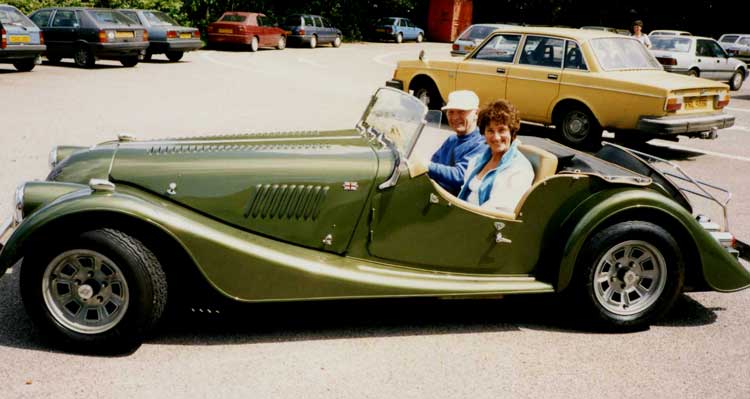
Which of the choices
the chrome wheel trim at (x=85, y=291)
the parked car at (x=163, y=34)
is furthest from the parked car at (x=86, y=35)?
the chrome wheel trim at (x=85, y=291)

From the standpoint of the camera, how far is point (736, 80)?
21281 millimetres

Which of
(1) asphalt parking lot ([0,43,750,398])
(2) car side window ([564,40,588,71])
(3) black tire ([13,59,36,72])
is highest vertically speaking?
(2) car side window ([564,40,588,71])

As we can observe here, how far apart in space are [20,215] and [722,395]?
12.7 ft

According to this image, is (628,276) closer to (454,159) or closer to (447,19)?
(454,159)

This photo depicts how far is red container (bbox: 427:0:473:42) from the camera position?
152ft

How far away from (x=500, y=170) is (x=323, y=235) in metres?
1.20

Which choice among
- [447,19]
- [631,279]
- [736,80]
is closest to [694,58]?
[736,80]

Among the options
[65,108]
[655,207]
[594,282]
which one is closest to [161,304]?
[594,282]

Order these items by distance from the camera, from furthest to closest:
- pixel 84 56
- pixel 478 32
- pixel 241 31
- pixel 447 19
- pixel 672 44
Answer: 1. pixel 447 19
2. pixel 241 31
3. pixel 478 32
4. pixel 672 44
5. pixel 84 56

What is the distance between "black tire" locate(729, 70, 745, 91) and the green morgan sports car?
729 inches

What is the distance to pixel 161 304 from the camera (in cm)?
395

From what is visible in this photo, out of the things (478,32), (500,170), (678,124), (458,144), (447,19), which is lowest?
(678,124)

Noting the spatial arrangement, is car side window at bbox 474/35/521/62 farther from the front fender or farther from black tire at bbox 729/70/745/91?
black tire at bbox 729/70/745/91

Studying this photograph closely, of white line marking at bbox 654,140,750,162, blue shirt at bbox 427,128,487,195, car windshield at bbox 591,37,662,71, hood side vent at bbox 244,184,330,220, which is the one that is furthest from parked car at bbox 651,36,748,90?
hood side vent at bbox 244,184,330,220
